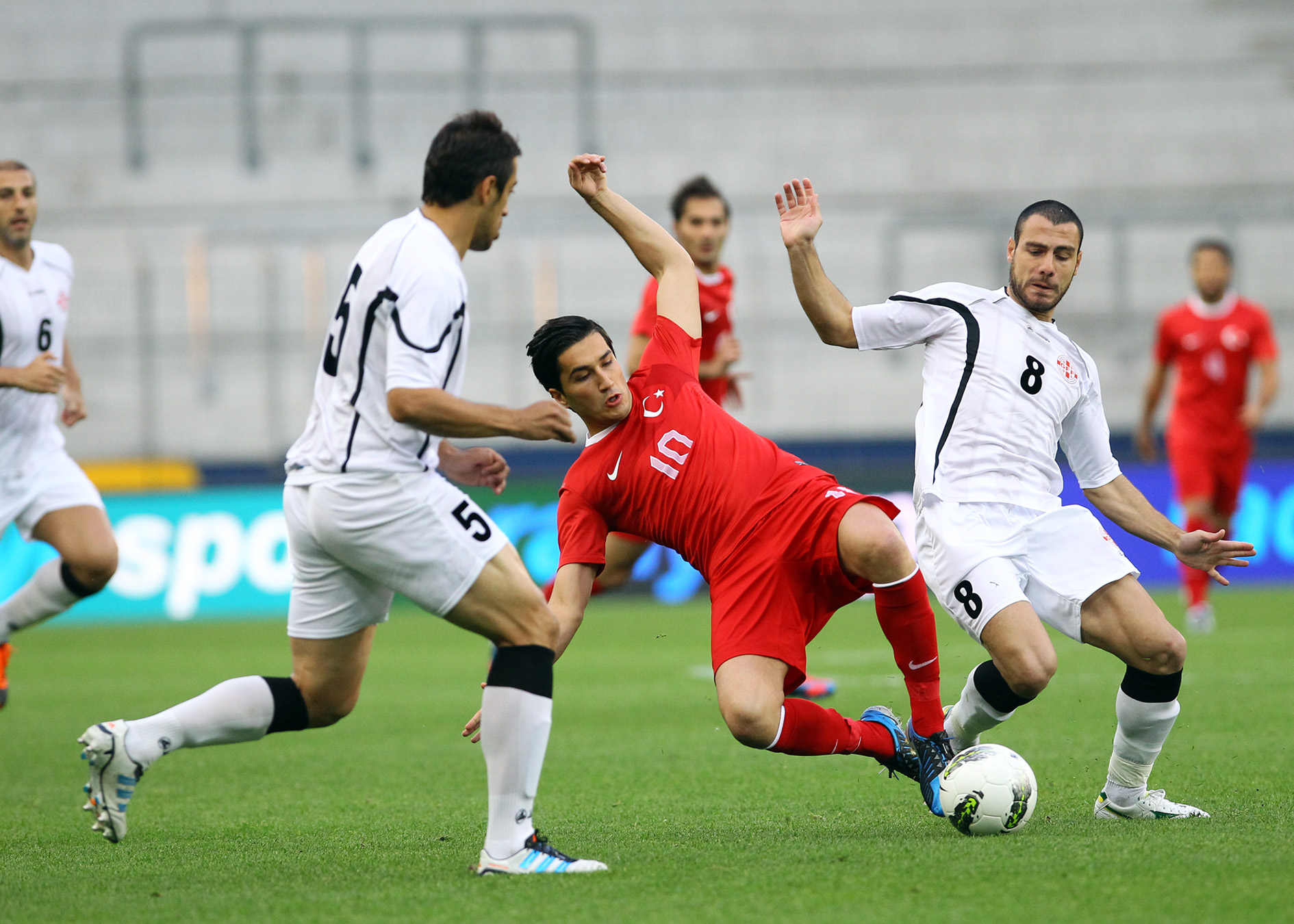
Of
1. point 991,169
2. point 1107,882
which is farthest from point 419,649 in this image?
point 991,169

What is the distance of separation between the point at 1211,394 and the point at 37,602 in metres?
9.44

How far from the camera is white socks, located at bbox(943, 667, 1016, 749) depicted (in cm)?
516

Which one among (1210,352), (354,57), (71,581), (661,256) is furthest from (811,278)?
(354,57)

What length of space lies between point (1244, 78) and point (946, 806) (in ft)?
60.4

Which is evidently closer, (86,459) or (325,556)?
(325,556)

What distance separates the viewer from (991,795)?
471 cm

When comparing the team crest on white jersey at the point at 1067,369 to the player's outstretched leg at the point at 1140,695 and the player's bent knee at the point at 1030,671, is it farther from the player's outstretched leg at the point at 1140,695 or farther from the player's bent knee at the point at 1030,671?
the player's bent knee at the point at 1030,671

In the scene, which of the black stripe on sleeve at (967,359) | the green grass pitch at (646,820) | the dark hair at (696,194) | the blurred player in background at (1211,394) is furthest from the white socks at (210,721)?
the blurred player in background at (1211,394)

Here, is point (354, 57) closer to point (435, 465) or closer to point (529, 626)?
point (435, 465)

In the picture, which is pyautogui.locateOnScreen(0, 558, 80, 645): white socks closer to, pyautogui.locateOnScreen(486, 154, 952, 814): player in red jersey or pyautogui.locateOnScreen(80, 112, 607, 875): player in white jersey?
pyautogui.locateOnScreen(80, 112, 607, 875): player in white jersey

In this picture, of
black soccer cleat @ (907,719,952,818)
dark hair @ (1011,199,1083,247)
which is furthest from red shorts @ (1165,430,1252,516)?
black soccer cleat @ (907,719,952,818)

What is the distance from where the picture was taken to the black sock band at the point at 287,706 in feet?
15.3

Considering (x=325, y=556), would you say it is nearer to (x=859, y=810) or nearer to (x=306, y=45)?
(x=859, y=810)

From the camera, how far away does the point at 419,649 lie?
12039mm
